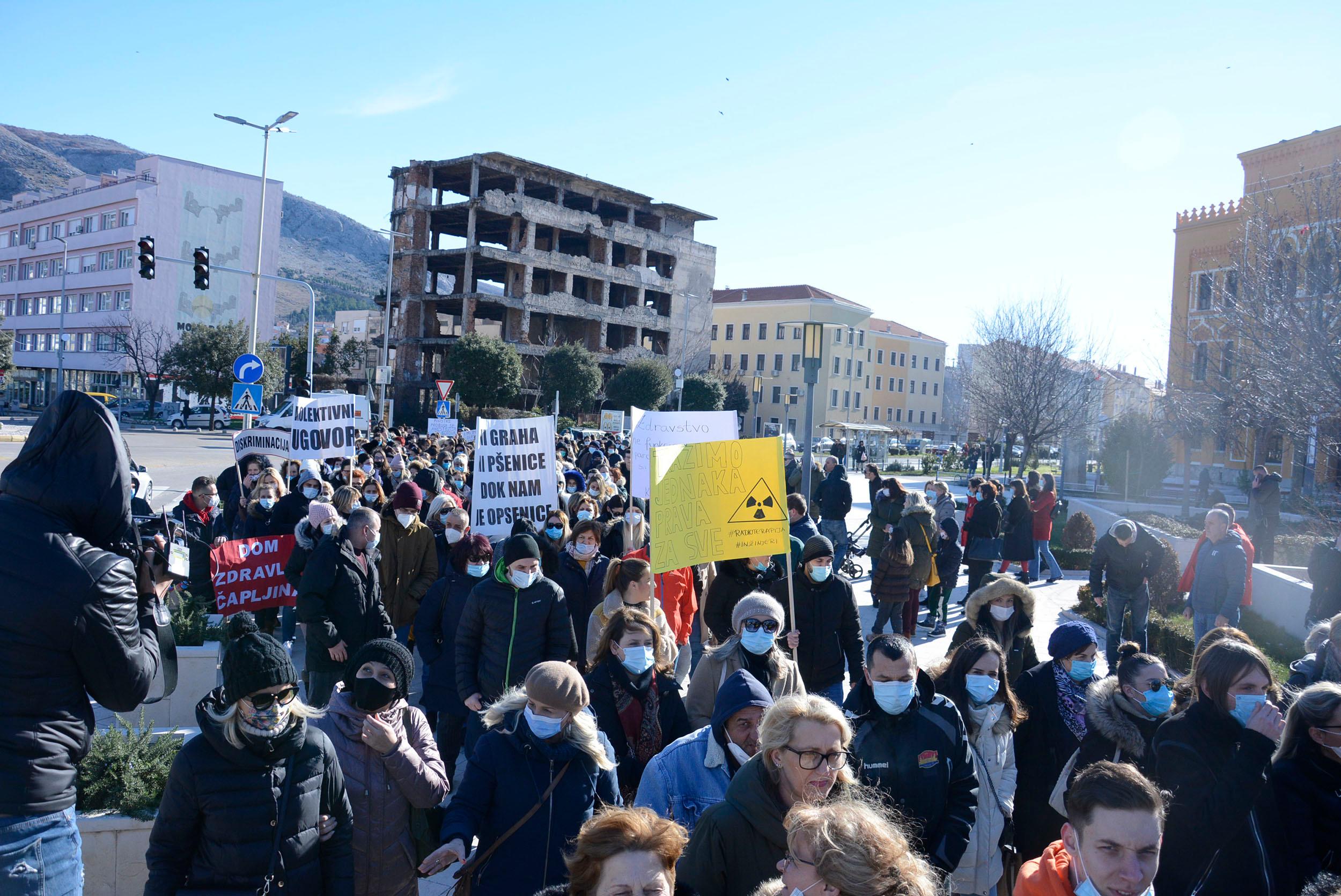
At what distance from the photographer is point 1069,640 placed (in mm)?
5055

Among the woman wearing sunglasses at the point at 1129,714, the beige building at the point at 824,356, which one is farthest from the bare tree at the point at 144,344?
the woman wearing sunglasses at the point at 1129,714

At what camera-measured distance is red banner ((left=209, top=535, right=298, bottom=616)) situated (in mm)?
7656

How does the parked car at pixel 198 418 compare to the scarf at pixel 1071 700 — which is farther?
the parked car at pixel 198 418

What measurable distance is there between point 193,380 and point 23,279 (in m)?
42.2

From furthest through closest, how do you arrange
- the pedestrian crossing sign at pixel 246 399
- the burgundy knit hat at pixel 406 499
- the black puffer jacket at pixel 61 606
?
the pedestrian crossing sign at pixel 246 399, the burgundy knit hat at pixel 406 499, the black puffer jacket at pixel 61 606

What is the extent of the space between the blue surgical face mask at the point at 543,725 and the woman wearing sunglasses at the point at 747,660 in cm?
147

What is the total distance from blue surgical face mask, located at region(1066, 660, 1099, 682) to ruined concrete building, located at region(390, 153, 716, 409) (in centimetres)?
5483

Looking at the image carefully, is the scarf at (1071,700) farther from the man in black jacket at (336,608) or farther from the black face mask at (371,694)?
the man in black jacket at (336,608)

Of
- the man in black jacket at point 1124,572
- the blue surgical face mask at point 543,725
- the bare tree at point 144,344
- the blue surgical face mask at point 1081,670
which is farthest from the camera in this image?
the bare tree at point 144,344

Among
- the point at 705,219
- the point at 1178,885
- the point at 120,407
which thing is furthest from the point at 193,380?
the point at 1178,885

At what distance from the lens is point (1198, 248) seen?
139 ft

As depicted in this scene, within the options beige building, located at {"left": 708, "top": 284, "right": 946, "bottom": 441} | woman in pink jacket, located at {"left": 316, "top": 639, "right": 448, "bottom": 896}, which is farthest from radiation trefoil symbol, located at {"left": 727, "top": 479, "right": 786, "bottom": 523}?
beige building, located at {"left": 708, "top": 284, "right": 946, "bottom": 441}

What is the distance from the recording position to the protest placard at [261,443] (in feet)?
39.2

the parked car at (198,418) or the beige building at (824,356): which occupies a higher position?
the beige building at (824,356)
